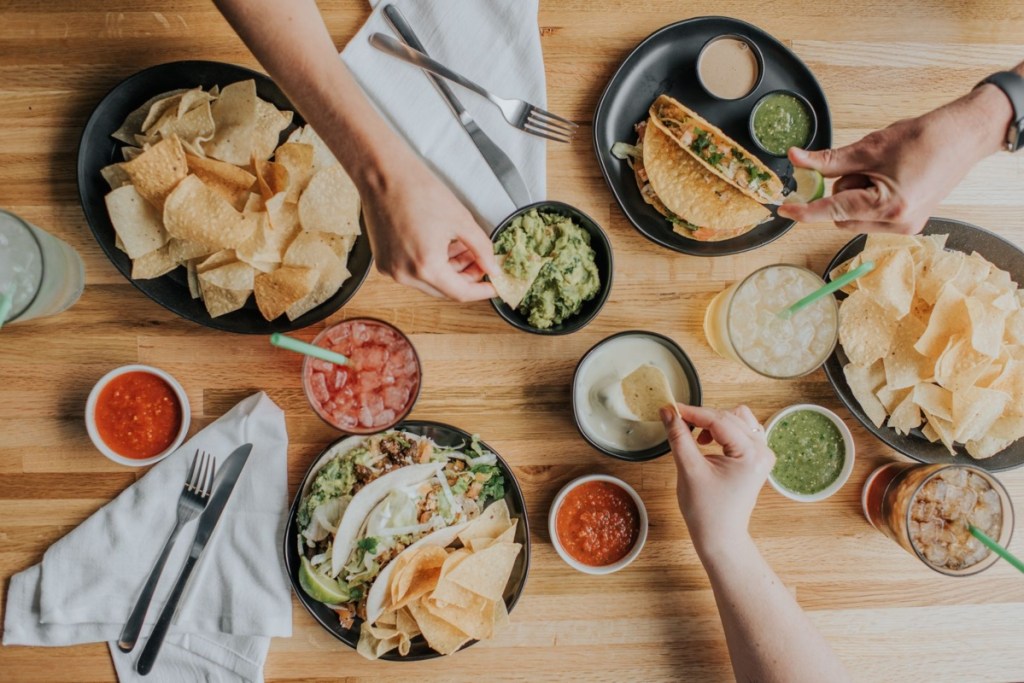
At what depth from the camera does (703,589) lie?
2.03m

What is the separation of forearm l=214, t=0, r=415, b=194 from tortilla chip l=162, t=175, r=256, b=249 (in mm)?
363

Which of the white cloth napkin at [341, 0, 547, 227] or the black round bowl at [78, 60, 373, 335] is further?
the white cloth napkin at [341, 0, 547, 227]

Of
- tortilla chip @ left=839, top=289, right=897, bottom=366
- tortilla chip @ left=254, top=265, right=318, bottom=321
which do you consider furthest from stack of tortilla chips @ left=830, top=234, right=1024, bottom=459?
tortilla chip @ left=254, top=265, right=318, bottom=321

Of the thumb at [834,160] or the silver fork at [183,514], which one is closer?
the thumb at [834,160]

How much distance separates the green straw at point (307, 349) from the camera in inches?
61.4

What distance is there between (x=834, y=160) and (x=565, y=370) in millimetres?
860

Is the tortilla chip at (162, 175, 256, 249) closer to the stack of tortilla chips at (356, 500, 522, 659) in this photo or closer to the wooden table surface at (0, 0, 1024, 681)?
the wooden table surface at (0, 0, 1024, 681)

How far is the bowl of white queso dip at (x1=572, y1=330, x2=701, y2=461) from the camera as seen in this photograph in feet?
6.16

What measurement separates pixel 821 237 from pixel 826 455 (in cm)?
62

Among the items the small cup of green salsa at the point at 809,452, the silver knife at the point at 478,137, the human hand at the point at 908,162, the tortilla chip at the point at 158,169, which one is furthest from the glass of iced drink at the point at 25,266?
the small cup of green salsa at the point at 809,452

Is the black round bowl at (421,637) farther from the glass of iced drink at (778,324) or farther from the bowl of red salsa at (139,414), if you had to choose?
the glass of iced drink at (778,324)

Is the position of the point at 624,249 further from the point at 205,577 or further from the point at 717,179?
the point at 205,577

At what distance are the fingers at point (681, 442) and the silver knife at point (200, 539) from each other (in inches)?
44.2

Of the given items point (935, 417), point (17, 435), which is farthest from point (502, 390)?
point (17, 435)
